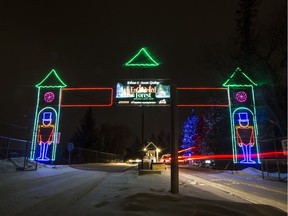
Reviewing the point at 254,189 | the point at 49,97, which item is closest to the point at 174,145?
the point at 254,189

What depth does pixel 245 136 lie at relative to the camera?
29.8 metres

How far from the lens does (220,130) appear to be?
57562 millimetres

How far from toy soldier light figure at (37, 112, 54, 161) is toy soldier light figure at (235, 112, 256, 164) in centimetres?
1576

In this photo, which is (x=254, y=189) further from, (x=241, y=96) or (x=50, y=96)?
(x=50, y=96)

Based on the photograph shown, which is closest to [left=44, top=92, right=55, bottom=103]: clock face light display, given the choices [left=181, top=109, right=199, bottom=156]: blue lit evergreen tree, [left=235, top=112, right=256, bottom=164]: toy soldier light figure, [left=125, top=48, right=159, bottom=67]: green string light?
[left=125, top=48, right=159, bottom=67]: green string light

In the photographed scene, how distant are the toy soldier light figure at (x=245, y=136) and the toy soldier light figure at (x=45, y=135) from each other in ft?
51.7

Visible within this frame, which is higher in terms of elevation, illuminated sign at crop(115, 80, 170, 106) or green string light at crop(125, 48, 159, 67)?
green string light at crop(125, 48, 159, 67)

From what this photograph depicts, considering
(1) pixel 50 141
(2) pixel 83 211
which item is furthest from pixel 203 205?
(1) pixel 50 141

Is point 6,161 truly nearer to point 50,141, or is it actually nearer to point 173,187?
point 50,141

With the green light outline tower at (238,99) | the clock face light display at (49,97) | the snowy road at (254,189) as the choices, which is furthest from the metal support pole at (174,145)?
the clock face light display at (49,97)

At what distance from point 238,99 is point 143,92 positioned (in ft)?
30.7

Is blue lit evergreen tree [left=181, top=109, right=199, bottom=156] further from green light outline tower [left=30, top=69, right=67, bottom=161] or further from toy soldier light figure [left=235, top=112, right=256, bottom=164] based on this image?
green light outline tower [left=30, top=69, right=67, bottom=161]

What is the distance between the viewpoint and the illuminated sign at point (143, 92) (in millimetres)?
25906

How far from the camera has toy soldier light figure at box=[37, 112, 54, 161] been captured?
96.5 feet
